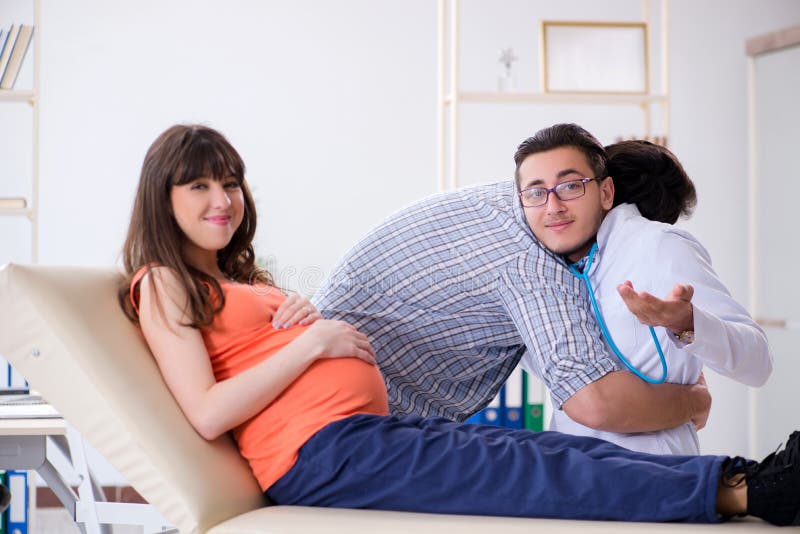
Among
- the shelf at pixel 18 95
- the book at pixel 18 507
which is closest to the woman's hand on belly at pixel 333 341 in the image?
the book at pixel 18 507

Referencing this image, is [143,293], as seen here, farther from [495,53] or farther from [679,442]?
[495,53]

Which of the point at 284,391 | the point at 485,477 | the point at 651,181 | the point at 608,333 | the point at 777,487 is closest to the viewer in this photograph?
the point at 777,487

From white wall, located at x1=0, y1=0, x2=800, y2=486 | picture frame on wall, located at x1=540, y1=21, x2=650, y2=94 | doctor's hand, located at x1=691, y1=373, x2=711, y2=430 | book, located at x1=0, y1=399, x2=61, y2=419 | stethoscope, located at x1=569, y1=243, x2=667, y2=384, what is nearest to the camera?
stethoscope, located at x1=569, y1=243, x2=667, y2=384

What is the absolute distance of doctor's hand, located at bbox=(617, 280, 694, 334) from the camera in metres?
1.47

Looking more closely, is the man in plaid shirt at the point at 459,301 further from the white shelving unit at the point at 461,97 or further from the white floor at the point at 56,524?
the white floor at the point at 56,524

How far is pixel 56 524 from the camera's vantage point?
144 inches

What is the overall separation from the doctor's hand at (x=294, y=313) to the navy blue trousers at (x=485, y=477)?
0.22m

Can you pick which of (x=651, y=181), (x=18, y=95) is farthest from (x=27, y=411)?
(x=18, y=95)

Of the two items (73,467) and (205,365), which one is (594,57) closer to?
(73,467)

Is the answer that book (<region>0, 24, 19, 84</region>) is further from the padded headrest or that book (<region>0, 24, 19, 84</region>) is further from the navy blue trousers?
the navy blue trousers

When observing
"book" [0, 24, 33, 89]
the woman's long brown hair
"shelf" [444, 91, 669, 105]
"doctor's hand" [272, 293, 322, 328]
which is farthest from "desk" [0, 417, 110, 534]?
"shelf" [444, 91, 669, 105]

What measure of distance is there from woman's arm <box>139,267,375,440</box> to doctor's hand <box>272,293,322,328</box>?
8 centimetres

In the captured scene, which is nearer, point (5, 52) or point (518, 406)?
point (518, 406)

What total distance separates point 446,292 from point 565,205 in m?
0.31
